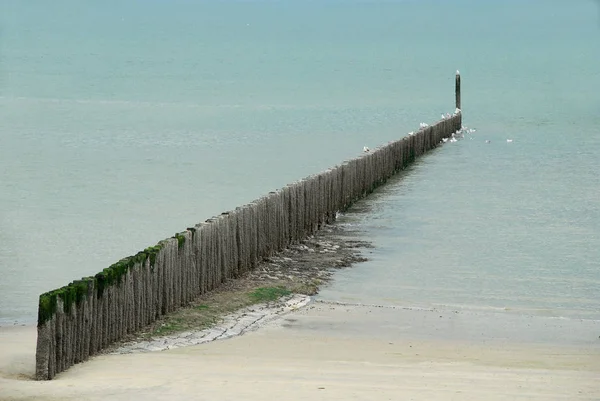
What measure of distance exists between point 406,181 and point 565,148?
17.7m

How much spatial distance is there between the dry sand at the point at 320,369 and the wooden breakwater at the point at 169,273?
0.28 metres

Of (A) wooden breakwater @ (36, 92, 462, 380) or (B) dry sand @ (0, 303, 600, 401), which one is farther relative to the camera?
(A) wooden breakwater @ (36, 92, 462, 380)

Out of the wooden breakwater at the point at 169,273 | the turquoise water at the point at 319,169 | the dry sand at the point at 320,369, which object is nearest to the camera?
the dry sand at the point at 320,369

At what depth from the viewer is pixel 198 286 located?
1468 centimetres

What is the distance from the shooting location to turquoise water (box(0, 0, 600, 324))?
19.8 m

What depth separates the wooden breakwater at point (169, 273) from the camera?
36.5ft

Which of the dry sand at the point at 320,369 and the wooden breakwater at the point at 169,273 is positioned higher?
the wooden breakwater at the point at 169,273

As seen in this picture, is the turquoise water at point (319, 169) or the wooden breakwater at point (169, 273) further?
the turquoise water at point (319, 169)

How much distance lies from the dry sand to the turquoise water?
9.21ft

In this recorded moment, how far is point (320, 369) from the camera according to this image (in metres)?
11.7

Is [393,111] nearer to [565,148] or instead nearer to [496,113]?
[496,113]

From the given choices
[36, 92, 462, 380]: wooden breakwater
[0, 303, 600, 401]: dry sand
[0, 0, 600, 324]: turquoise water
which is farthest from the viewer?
[0, 0, 600, 324]: turquoise water

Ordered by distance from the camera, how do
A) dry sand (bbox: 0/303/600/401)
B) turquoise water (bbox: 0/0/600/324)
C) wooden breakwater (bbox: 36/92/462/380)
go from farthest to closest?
turquoise water (bbox: 0/0/600/324) < wooden breakwater (bbox: 36/92/462/380) < dry sand (bbox: 0/303/600/401)

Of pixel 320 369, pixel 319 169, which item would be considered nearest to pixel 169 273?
pixel 320 369
